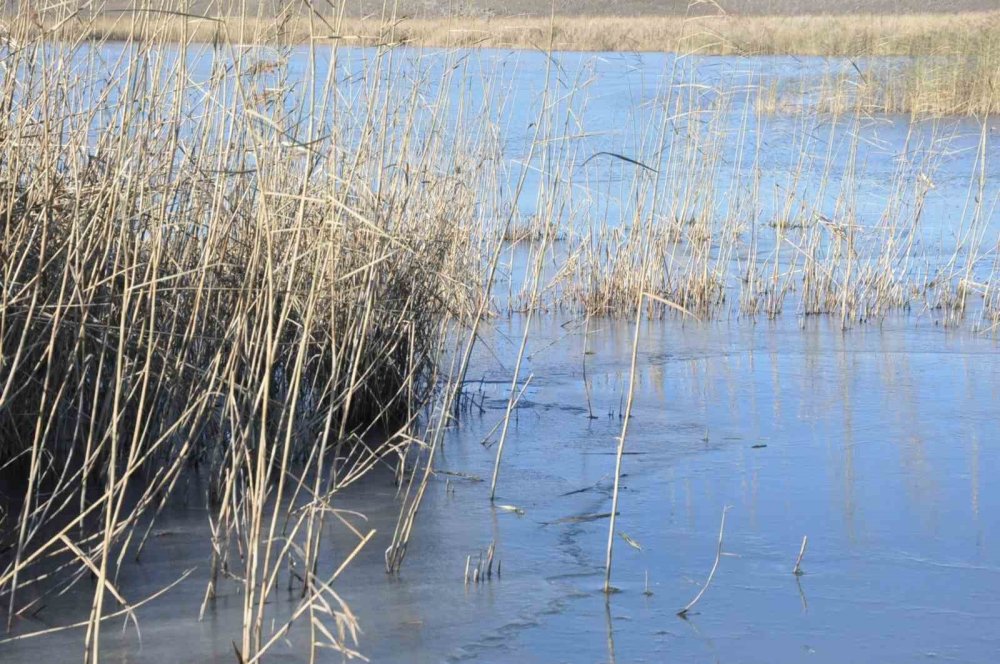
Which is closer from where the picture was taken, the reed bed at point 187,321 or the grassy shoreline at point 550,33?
the reed bed at point 187,321

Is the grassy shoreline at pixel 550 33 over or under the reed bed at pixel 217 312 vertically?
over

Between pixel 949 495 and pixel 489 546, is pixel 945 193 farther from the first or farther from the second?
pixel 489 546

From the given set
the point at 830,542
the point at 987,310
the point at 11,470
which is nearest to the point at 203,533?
the point at 11,470

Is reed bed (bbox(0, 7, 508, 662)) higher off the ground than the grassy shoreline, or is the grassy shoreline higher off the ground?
the grassy shoreline

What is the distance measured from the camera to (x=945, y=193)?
8.98m

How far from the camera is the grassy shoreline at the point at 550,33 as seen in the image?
2.98m

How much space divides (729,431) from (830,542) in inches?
39.6

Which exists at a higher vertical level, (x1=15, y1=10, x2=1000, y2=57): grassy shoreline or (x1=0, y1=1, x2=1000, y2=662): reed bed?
(x1=15, y1=10, x2=1000, y2=57): grassy shoreline

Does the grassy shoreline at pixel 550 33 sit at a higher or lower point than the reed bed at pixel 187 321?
higher

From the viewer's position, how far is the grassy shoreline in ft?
9.77

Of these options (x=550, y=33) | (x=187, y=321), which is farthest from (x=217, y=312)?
(x=550, y=33)

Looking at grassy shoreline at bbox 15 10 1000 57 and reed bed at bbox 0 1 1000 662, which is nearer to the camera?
reed bed at bbox 0 1 1000 662

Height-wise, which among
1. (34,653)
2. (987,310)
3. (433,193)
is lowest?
(34,653)

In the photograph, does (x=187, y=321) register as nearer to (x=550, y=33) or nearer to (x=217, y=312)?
(x=217, y=312)
